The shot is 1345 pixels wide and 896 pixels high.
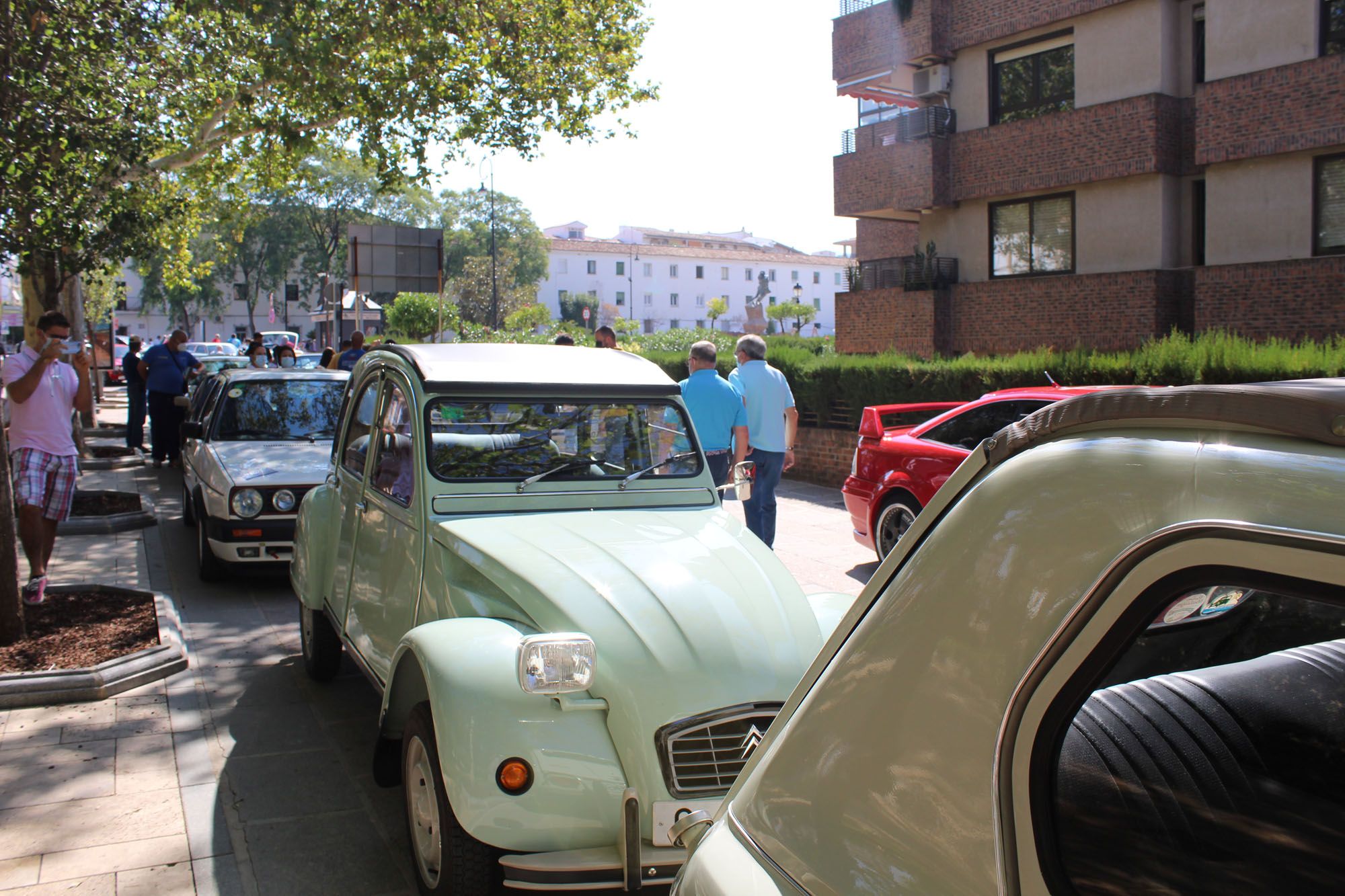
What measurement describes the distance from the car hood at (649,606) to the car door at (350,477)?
127 cm

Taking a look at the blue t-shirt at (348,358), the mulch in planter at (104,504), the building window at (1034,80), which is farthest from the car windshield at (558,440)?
the building window at (1034,80)

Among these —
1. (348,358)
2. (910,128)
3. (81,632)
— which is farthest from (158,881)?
(910,128)

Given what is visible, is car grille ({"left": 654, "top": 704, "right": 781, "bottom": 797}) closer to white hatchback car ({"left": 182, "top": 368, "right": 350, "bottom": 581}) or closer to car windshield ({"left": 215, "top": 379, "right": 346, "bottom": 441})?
white hatchback car ({"left": 182, "top": 368, "right": 350, "bottom": 581})

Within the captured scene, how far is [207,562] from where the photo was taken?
29.3ft

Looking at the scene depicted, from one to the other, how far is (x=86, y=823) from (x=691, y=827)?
11.6ft

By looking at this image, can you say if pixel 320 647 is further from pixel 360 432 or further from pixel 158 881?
pixel 158 881

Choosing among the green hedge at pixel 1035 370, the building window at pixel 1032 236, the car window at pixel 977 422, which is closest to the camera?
the car window at pixel 977 422

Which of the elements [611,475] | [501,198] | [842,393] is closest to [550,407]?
[611,475]

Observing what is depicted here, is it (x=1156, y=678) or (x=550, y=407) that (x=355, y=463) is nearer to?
(x=550, y=407)

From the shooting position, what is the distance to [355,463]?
5789 millimetres

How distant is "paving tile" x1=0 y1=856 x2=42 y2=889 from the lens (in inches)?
154

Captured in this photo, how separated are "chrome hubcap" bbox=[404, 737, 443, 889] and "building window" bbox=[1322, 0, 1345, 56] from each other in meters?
19.9

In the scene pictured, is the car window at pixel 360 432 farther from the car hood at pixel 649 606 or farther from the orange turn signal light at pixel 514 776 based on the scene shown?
the orange turn signal light at pixel 514 776

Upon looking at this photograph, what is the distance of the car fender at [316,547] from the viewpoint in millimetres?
5949
